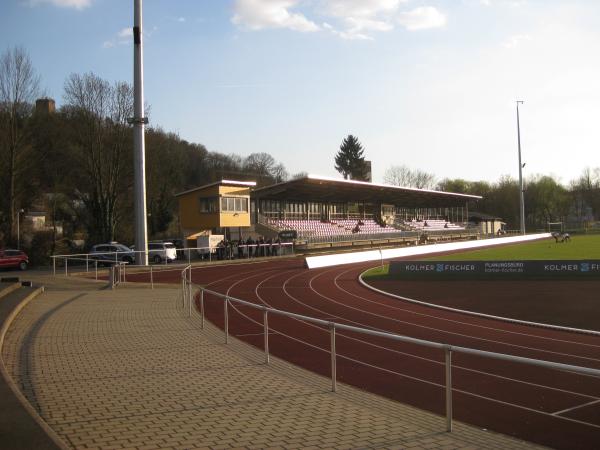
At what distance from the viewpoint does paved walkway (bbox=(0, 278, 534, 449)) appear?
5.62 m

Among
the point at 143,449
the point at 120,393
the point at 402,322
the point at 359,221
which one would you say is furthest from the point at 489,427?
the point at 359,221

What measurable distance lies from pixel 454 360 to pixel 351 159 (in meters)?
113

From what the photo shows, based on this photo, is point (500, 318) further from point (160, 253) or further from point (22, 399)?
point (160, 253)

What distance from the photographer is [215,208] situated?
43531mm

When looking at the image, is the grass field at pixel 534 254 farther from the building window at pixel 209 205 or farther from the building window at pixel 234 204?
the building window at pixel 209 205

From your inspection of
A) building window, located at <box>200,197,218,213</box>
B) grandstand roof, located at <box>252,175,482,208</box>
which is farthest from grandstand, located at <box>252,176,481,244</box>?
building window, located at <box>200,197,218,213</box>

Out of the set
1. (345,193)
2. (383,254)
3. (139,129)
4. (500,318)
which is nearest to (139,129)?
(139,129)

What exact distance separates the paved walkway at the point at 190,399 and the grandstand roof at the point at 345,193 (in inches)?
1478

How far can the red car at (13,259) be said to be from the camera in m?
32.8

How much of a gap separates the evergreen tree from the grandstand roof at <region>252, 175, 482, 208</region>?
36.3 meters

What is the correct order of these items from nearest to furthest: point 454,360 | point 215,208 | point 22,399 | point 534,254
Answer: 1. point 22,399
2. point 454,360
3. point 534,254
4. point 215,208

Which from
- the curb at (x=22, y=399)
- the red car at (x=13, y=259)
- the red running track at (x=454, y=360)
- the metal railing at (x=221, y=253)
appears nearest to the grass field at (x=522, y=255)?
the metal railing at (x=221, y=253)

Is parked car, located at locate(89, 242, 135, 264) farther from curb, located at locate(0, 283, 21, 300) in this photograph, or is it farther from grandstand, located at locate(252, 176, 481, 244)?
grandstand, located at locate(252, 176, 481, 244)

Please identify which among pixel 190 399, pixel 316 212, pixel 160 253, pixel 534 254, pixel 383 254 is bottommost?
pixel 534 254
